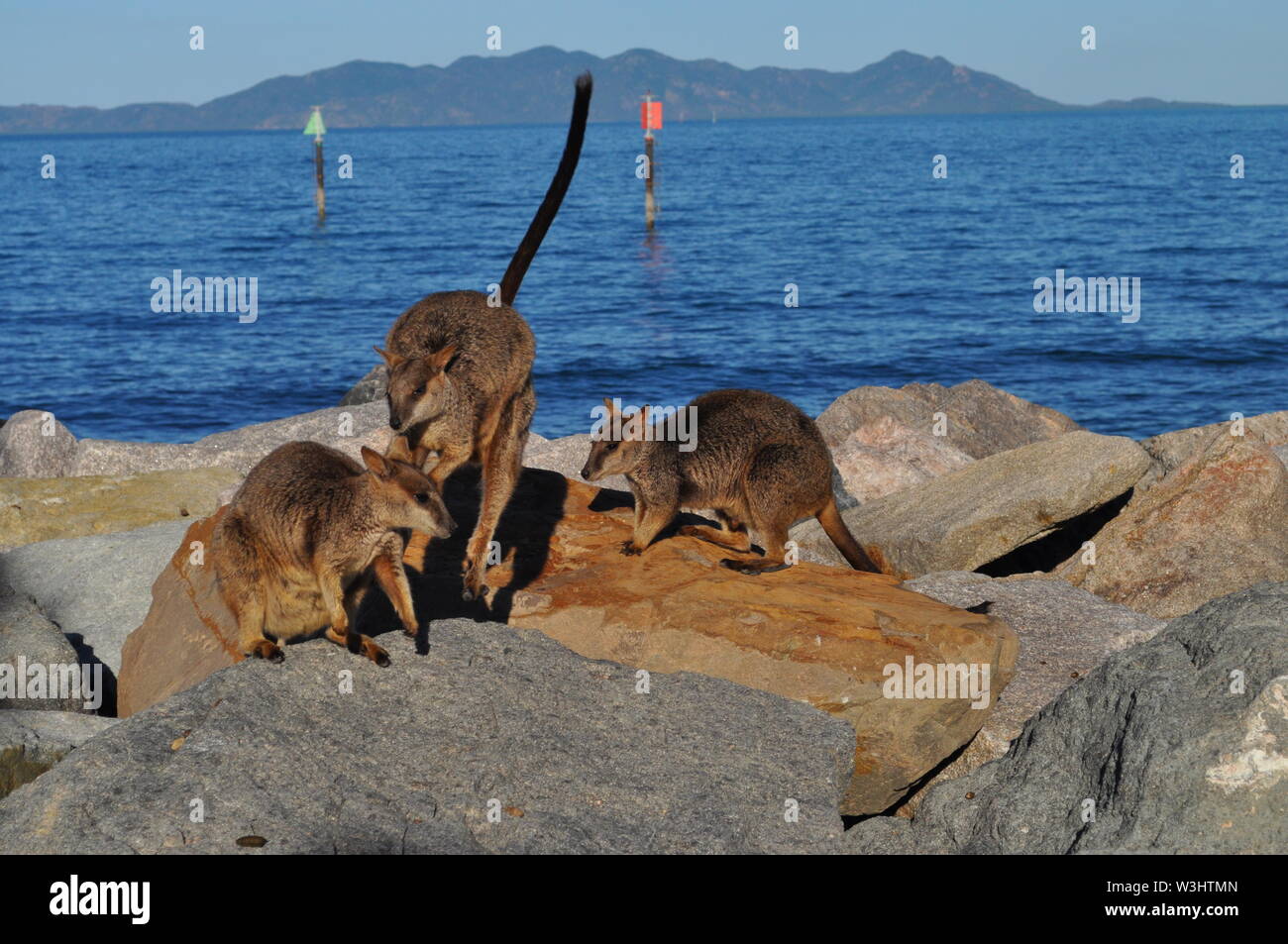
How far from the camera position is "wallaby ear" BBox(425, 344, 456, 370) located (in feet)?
23.9

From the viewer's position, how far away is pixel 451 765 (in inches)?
238

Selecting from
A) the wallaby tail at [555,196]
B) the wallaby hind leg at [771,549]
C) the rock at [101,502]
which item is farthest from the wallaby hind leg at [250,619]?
the rock at [101,502]

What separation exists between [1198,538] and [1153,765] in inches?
237

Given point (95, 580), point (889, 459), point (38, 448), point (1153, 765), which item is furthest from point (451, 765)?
point (38, 448)

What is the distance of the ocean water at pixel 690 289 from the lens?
30.0 m

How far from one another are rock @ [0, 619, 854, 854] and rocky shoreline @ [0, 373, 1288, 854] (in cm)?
2

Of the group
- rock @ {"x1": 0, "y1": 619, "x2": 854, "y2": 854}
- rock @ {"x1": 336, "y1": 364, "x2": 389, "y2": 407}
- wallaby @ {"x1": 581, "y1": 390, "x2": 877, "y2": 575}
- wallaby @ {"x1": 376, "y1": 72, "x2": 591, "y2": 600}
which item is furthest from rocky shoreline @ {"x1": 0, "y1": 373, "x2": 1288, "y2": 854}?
rock @ {"x1": 336, "y1": 364, "x2": 389, "y2": 407}

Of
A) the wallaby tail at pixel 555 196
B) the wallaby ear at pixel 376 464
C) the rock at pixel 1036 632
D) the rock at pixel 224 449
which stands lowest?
the rock at pixel 1036 632

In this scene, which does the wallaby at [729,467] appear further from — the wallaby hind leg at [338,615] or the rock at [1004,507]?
the wallaby hind leg at [338,615]

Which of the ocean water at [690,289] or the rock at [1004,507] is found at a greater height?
the ocean water at [690,289]

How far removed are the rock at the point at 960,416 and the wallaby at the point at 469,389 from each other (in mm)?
10555

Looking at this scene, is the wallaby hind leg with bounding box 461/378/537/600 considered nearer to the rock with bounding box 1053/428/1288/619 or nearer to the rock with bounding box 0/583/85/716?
the rock with bounding box 0/583/85/716

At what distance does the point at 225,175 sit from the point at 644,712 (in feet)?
410
